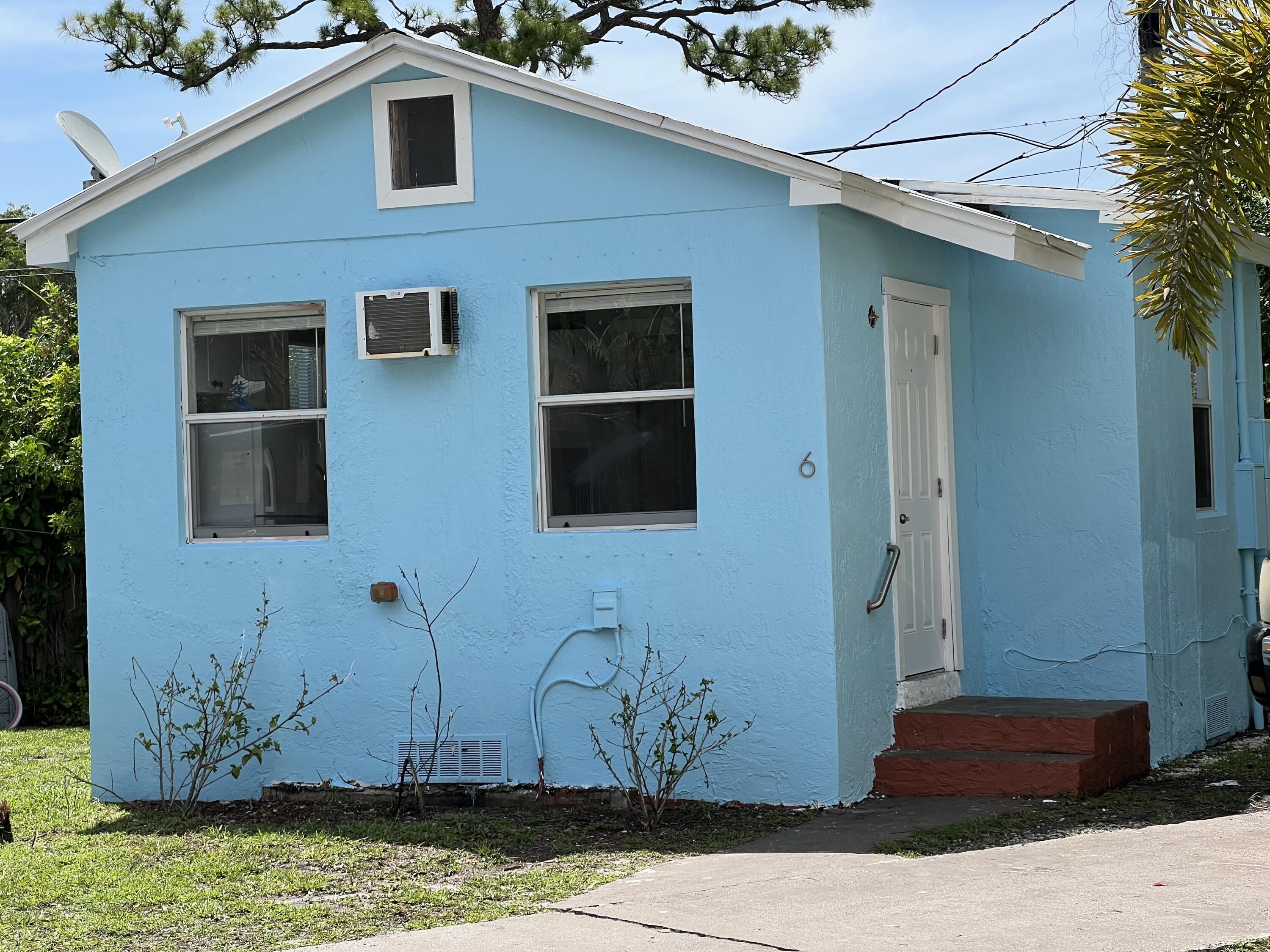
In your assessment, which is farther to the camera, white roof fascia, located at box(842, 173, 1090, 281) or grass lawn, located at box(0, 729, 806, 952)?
white roof fascia, located at box(842, 173, 1090, 281)

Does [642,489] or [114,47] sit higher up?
[114,47]

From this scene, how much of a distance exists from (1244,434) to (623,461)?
4.94 m

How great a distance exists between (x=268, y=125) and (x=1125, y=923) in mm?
6122

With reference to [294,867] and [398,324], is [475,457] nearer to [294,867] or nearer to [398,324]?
[398,324]

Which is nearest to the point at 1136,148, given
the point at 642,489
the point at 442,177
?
the point at 642,489

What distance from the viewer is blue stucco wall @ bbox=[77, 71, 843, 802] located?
7957 mm

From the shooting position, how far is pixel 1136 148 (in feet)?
26.0

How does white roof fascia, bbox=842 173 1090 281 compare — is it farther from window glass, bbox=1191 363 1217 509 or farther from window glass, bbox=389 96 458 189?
window glass, bbox=1191 363 1217 509

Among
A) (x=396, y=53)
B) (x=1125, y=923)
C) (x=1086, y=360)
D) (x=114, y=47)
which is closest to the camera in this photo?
(x=1125, y=923)

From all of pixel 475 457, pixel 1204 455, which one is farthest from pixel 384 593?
pixel 1204 455

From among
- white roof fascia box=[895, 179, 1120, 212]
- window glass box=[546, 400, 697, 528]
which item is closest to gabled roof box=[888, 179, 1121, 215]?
white roof fascia box=[895, 179, 1120, 212]

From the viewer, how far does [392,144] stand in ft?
28.3

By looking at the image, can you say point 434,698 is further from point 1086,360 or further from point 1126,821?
point 1086,360

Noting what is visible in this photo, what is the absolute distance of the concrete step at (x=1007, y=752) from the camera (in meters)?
7.96
